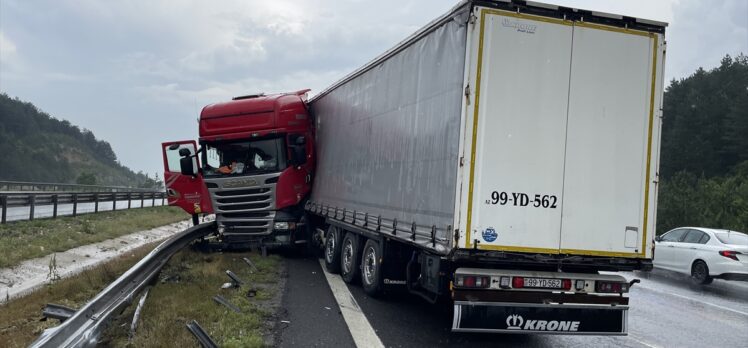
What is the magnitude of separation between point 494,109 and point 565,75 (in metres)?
0.87

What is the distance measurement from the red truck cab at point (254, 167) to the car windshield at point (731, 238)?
30.2 feet

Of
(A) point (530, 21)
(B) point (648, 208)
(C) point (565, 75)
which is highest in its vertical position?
(A) point (530, 21)

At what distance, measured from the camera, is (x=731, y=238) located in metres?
14.2

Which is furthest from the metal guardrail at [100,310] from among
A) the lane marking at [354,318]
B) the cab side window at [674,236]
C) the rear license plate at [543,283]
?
the cab side window at [674,236]

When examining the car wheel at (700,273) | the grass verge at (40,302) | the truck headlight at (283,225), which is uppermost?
the truck headlight at (283,225)

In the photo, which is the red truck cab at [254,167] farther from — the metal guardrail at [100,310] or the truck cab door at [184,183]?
the metal guardrail at [100,310]

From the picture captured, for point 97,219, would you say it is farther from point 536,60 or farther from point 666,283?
point 536,60

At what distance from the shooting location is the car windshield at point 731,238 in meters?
13.9

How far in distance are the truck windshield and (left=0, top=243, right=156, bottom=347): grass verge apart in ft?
10.6

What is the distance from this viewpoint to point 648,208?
6766mm

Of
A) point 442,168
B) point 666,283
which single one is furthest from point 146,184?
point 442,168

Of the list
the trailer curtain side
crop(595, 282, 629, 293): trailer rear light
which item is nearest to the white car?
the trailer curtain side

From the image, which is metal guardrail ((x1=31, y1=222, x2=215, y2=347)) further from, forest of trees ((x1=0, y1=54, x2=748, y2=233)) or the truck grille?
forest of trees ((x1=0, y1=54, x2=748, y2=233))

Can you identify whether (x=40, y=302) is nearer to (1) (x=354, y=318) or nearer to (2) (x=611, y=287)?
(1) (x=354, y=318)
